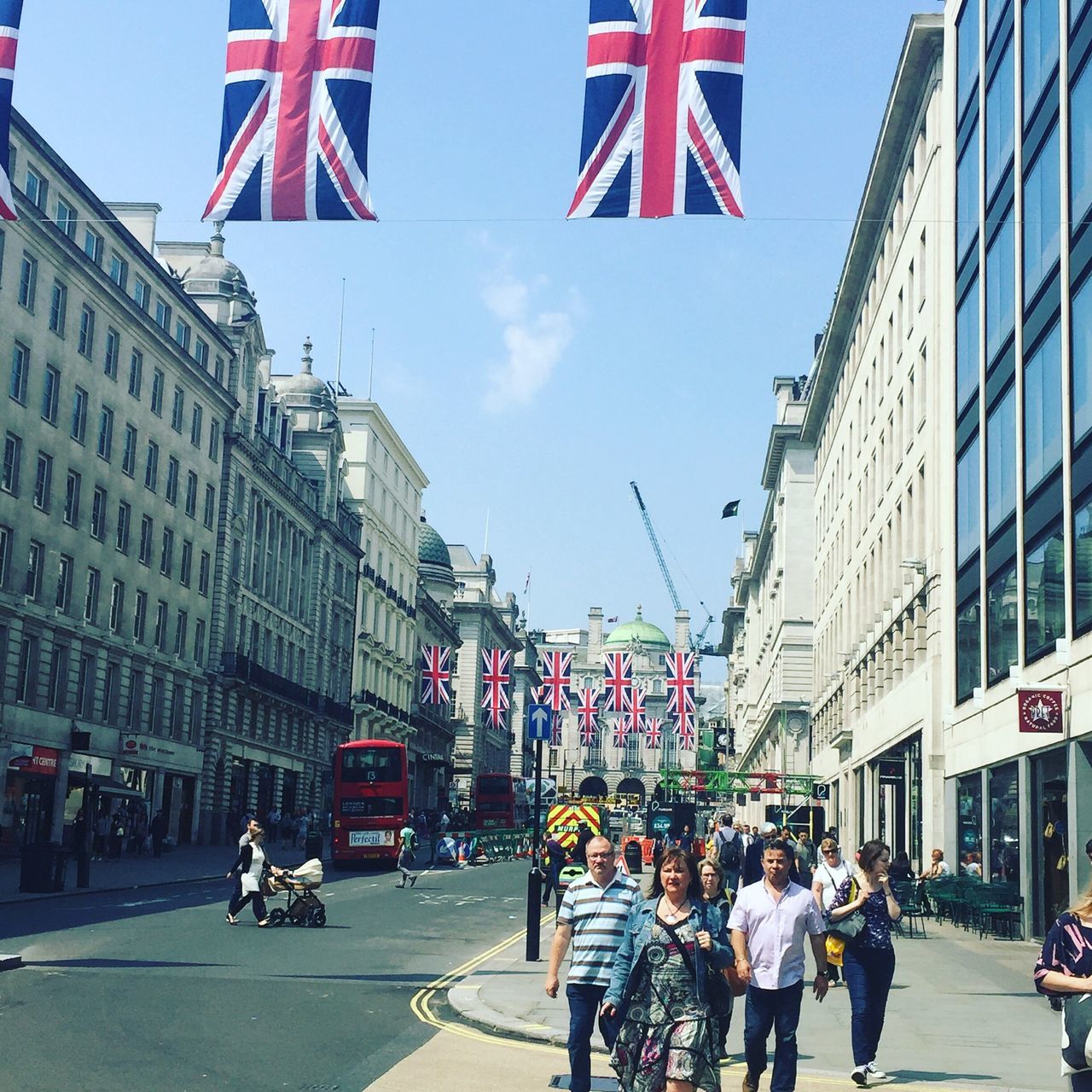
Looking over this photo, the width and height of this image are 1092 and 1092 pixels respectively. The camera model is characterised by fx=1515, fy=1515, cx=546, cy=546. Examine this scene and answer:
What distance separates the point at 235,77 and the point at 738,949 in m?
10.4

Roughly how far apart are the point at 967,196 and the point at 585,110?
2064 cm

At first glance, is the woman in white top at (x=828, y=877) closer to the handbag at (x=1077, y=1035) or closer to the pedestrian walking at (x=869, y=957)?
the pedestrian walking at (x=869, y=957)

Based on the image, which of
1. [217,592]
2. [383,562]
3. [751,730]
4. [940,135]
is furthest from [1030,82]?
[751,730]

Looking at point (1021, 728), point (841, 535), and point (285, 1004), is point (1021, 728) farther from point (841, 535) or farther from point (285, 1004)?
point (841, 535)

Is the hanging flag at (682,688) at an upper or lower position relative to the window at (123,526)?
lower

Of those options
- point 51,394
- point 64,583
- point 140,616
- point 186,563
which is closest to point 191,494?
point 186,563

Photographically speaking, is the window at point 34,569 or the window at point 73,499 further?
the window at point 73,499

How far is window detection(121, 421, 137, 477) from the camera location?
51066 mm

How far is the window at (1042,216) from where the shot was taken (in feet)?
82.0

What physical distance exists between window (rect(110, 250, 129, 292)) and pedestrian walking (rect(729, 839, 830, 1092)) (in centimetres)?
4311

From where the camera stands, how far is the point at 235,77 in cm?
1555

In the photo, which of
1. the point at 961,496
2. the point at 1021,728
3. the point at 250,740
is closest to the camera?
the point at 1021,728

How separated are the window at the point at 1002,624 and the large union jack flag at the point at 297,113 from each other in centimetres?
1635

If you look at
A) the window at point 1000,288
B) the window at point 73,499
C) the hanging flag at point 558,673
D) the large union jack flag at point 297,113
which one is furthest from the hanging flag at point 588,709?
the large union jack flag at point 297,113
